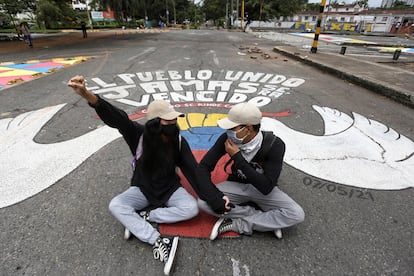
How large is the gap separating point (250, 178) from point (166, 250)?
0.96 metres

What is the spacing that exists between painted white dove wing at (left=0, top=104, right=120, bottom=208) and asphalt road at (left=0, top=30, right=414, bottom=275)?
0.06 ft

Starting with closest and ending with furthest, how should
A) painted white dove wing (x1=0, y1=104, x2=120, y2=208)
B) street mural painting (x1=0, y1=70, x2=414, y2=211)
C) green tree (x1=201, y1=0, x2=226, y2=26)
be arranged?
painted white dove wing (x1=0, y1=104, x2=120, y2=208)
street mural painting (x1=0, y1=70, x2=414, y2=211)
green tree (x1=201, y1=0, x2=226, y2=26)

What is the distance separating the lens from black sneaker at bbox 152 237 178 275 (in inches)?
74.5

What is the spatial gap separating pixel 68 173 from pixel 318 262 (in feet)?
10.1

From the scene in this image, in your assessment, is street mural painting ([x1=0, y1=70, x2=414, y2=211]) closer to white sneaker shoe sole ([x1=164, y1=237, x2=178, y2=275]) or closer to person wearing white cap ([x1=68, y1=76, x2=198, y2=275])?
person wearing white cap ([x1=68, y1=76, x2=198, y2=275])

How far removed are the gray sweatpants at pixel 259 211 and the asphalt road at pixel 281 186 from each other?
145 mm

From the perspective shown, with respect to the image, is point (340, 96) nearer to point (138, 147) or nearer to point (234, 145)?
point (234, 145)

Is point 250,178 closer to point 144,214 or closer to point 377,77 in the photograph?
point 144,214

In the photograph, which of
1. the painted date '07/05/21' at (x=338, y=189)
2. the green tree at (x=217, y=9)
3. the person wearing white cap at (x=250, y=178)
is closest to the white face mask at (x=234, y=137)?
the person wearing white cap at (x=250, y=178)

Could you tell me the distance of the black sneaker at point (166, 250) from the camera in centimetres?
189

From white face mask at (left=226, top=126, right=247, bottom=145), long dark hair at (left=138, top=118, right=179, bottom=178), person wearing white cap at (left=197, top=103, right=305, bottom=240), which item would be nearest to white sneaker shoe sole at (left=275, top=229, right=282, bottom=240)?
person wearing white cap at (left=197, top=103, right=305, bottom=240)

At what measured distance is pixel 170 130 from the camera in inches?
86.0

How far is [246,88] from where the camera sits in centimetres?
664

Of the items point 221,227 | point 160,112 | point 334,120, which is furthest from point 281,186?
point 334,120
